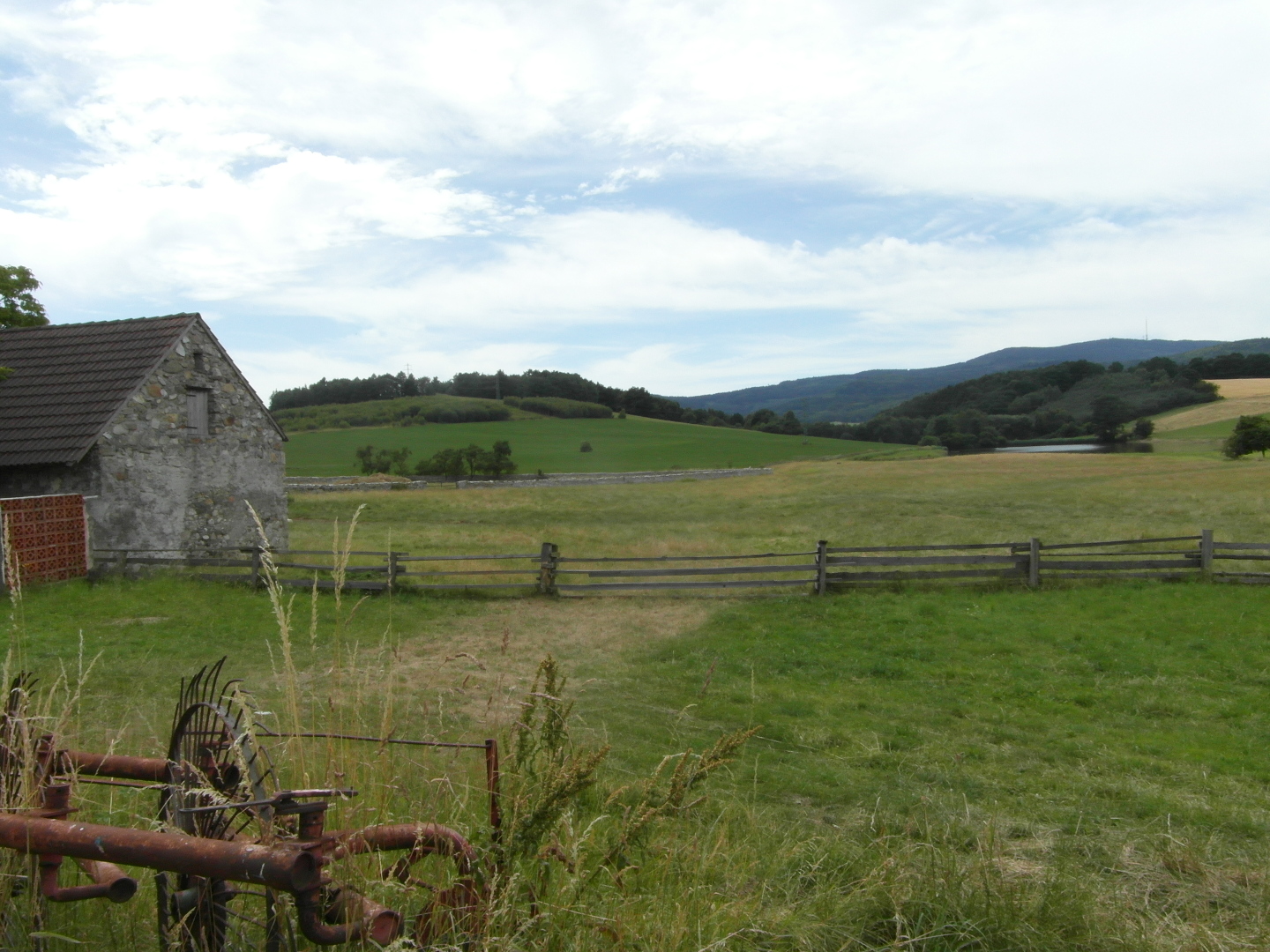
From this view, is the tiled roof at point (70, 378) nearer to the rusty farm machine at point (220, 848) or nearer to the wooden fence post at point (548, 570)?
the wooden fence post at point (548, 570)

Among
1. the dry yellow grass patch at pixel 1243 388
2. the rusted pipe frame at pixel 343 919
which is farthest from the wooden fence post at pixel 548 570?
the dry yellow grass patch at pixel 1243 388

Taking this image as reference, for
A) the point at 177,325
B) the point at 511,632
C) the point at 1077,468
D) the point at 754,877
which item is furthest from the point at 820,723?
the point at 1077,468

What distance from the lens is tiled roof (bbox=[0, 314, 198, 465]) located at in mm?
15805

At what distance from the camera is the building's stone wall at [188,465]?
1616 cm

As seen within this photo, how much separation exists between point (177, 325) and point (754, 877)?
18335 mm

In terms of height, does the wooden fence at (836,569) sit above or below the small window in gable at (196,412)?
below

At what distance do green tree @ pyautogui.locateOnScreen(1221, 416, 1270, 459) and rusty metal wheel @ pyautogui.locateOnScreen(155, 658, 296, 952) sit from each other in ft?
164

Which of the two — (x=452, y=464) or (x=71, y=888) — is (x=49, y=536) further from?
(x=452, y=464)

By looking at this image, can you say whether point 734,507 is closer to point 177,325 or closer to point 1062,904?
point 177,325

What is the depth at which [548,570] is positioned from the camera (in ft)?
52.3

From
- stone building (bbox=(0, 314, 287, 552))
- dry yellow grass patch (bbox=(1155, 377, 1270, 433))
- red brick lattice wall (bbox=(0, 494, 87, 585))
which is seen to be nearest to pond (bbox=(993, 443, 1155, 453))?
dry yellow grass patch (bbox=(1155, 377, 1270, 433))

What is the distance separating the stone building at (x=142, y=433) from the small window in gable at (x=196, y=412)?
0.02 meters

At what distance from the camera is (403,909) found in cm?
244

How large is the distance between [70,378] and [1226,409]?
2947 inches
